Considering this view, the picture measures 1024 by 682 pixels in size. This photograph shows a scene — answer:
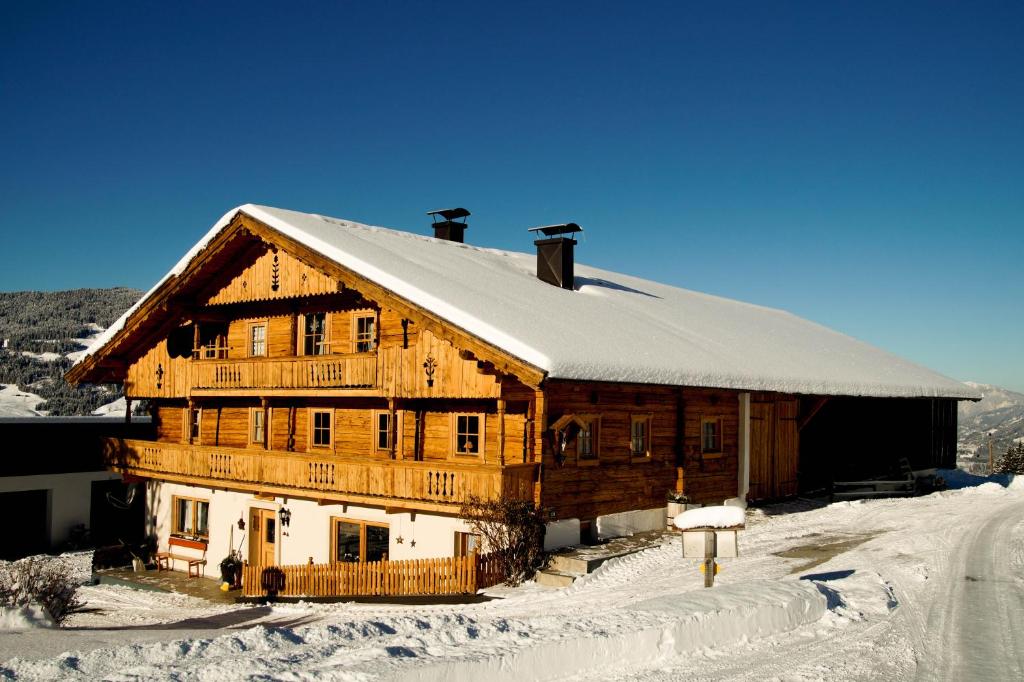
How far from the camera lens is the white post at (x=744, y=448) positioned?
941 inches

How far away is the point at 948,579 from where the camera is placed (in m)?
14.3

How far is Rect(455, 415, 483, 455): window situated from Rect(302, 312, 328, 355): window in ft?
16.6

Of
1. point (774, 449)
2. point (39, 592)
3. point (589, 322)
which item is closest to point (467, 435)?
point (589, 322)

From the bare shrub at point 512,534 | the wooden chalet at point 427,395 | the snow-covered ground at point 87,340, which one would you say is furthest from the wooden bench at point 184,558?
the snow-covered ground at point 87,340

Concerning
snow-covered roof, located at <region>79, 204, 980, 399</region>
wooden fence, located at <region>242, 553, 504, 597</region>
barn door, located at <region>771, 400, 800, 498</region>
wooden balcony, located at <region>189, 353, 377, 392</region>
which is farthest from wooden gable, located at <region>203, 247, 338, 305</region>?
barn door, located at <region>771, 400, 800, 498</region>

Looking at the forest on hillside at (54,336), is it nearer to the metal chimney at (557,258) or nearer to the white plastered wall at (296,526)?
the white plastered wall at (296,526)

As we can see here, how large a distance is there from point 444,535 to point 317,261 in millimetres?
7333

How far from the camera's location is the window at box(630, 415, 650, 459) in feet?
68.5

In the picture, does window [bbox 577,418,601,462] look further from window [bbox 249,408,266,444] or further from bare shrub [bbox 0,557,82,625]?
window [bbox 249,408,266,444]

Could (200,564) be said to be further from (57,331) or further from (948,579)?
(57,331)

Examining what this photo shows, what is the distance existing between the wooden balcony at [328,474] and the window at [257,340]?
322cm

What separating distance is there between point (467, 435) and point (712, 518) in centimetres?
943

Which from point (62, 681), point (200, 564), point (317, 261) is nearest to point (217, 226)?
point (317, 261)

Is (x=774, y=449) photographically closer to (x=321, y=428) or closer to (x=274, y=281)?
(x=321, y=428)
